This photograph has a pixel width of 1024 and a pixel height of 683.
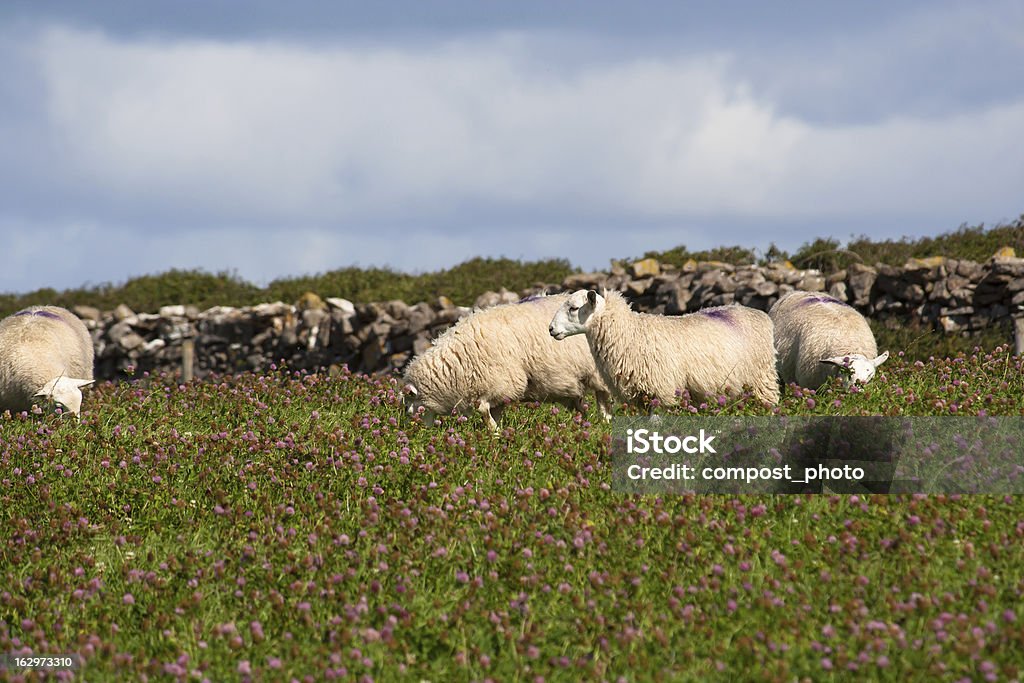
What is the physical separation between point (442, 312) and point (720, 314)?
8.65 metres

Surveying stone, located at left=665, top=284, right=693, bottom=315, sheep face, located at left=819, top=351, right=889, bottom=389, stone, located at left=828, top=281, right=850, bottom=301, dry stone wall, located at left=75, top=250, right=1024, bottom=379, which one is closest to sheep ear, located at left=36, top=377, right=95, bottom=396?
dry stone wall, located at left=75, top=250, right=1024, bottom=379

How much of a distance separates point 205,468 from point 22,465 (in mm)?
1672

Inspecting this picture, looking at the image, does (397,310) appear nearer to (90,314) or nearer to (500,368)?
(500,368)

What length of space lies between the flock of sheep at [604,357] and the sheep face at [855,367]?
0.04 ft

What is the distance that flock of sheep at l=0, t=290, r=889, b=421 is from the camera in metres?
9.44

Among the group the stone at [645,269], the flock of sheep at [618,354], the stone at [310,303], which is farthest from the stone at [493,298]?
the flock of sheep at [618,354]

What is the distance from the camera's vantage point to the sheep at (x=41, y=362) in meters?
11.7

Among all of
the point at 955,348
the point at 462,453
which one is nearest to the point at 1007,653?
the point at 462,453

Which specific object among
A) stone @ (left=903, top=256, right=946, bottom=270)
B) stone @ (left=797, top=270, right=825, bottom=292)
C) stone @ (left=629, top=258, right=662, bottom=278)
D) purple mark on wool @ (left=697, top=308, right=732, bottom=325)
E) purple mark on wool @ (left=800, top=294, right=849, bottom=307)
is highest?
stone @ (left=903, top=256, right=946, bottom=270)

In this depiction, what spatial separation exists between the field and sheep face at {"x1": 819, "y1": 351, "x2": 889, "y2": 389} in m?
1.36

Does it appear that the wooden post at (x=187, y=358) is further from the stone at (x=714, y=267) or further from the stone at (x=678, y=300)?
the stone at (x=714, y=267)

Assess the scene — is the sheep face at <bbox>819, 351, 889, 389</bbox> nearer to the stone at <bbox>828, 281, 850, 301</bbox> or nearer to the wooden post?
the stone at <bbox>828, 281, 850, 301</bbox>

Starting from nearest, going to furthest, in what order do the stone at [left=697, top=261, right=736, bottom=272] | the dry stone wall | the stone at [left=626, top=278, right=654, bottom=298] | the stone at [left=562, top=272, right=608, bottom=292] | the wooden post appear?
the dry stone wall
the stone at [left=697, top=261, right=736, bottom=272]
the stone at [left=626, top=278, right=654, bottom=298]
the stone at [left=562, top=272, right=608, bottom=292]
the wooden post

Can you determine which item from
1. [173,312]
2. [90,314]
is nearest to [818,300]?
[173,312]
